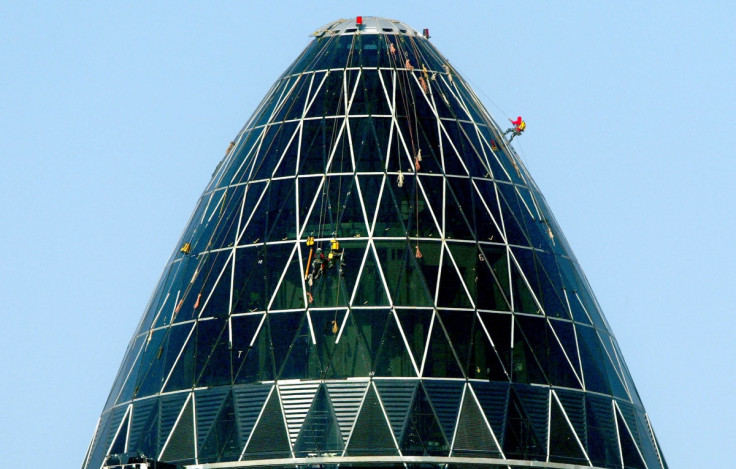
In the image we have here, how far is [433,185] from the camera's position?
131 m

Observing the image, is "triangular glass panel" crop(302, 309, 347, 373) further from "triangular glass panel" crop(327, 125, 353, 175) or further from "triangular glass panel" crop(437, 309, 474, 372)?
"triangular glass panel" crop(327, 125, 353, 175)

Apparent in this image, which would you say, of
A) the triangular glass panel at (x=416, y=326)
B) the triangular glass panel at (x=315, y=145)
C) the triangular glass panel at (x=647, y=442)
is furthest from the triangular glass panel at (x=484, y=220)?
the triangular glass panel at (x=647, y=442)

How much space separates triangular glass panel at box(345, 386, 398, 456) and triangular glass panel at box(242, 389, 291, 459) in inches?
144

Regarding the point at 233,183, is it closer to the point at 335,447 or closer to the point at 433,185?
the point at 433,185

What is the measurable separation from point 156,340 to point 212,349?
5.16 meters

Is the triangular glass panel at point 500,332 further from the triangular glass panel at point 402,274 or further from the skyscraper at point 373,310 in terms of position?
the triangular glass panel at point 402,274

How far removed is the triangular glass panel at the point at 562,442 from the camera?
4887 inches

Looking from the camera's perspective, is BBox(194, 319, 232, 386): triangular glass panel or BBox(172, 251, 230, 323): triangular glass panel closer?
BBox(194, 319, 232, 386): triangular glass panel

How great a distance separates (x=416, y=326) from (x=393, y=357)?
2350mm

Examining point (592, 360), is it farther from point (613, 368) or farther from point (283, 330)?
point (283, 330)

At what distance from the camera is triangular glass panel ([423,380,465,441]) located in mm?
122812

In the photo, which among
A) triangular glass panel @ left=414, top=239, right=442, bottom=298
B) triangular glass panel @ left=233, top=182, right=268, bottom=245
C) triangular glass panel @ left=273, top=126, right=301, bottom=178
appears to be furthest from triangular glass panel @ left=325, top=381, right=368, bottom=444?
triangular glass panel @ left=273, top=126, right=301, bottom=178

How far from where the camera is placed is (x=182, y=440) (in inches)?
4911

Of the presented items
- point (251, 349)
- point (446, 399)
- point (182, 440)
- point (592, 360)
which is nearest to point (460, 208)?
point (592, 360)
